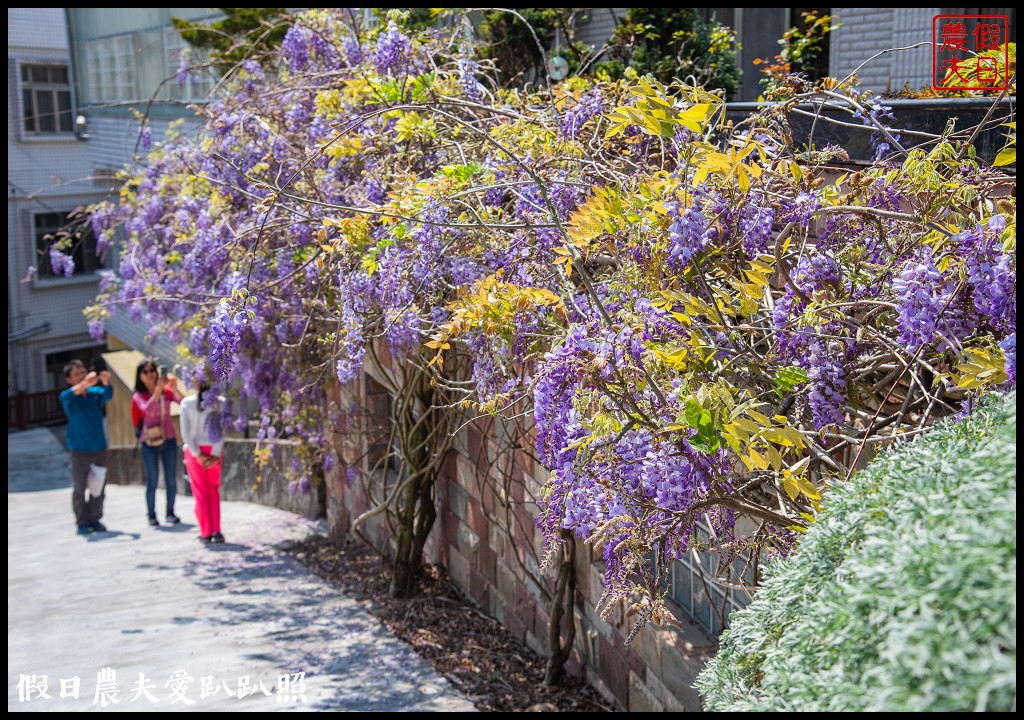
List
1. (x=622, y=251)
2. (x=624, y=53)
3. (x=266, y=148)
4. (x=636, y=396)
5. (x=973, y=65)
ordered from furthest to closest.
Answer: (x=624, y=53), (x=266, y=148), (x=973, y=65), (x=622, y=251), (x=636, y=396)

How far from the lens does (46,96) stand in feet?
71.2

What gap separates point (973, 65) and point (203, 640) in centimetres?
535

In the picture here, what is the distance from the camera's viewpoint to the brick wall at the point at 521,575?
16.1 ft

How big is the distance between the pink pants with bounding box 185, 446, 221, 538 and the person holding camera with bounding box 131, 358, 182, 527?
708mm

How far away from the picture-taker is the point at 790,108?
175 inches

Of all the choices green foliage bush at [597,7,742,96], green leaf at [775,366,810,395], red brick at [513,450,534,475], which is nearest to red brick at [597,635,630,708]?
red brick at [513,450,534,475]

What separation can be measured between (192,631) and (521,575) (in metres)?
2.12

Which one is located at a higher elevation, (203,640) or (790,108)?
(790,108)

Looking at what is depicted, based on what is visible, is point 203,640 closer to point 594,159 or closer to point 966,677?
point 594,159

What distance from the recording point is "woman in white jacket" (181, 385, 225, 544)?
8828mm

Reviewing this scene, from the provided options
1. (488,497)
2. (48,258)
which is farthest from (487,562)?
(48,258)

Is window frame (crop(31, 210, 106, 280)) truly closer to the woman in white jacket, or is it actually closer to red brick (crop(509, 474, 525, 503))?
the woman in white jacket

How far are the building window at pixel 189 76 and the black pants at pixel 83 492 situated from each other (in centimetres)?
540

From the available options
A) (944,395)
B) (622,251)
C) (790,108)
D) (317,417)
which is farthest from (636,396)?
(317,417)
